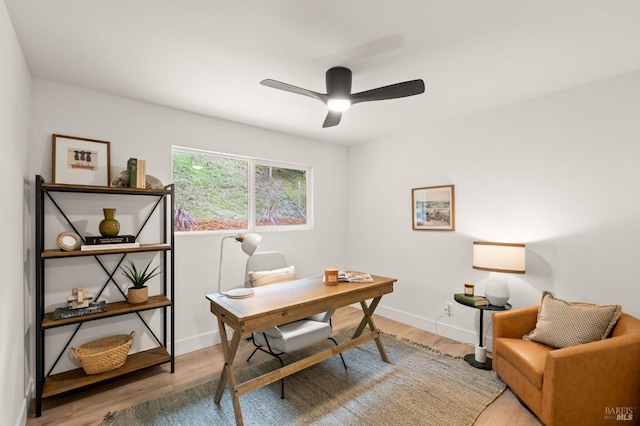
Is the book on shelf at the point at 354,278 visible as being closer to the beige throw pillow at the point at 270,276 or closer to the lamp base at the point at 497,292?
the beige throw pillow at the point at 270,276

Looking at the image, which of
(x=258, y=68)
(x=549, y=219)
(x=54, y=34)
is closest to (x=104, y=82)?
(x=54, y=34)

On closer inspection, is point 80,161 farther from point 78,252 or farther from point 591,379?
point 591,379

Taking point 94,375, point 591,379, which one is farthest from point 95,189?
point 591,379

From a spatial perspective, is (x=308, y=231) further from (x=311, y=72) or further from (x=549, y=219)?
(x=549, y=219)

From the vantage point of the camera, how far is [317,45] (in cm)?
190

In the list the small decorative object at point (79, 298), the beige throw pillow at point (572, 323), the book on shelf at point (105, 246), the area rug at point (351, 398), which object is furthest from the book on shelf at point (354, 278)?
the small decorative object at point (79, 298)

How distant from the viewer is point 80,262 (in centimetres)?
245

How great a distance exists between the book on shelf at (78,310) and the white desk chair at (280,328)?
1.19 meters

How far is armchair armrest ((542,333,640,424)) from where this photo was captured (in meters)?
1.79

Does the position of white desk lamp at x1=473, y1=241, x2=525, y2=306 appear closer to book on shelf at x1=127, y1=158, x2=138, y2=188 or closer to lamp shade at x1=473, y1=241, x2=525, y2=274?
lamp shade at x1=473, y1=241, x2=525, y2=274

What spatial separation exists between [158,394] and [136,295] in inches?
31.9

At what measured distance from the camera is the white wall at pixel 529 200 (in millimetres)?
2357

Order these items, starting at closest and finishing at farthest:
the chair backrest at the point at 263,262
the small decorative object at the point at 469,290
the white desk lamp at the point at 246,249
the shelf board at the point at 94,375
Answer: the shelf board at the point at 94,375, the white desk lamp at the point at 246,249, the small decorative object at the point at 469,290, the chair backrest at the point at 263,262

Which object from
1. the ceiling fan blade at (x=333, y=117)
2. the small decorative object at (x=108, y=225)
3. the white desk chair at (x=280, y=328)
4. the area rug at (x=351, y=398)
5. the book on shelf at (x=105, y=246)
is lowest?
the area rug at (x=351, y=398)
